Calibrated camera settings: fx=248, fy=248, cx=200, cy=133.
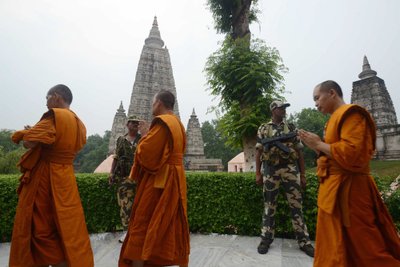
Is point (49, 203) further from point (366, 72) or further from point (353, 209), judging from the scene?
point (366, 72)

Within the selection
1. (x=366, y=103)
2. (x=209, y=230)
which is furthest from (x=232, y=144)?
(x=366, y=103)

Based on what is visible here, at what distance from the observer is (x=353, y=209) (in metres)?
2.07

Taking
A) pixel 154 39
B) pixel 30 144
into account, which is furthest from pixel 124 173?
pixel 154 39

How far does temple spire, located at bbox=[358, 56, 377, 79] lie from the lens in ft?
73.2

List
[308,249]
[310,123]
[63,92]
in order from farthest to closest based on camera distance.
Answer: [310,123], [308,249], [63,92]

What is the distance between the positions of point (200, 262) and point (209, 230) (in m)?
1.33

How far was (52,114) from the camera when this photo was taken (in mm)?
2775

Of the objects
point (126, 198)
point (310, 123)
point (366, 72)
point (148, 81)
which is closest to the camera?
point (126, 198)

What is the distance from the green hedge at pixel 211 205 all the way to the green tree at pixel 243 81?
106 inches

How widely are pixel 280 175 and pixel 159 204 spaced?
2064 millimetres

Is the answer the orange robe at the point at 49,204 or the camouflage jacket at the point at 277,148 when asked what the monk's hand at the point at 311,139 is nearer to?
the camouflage jacket at the point at 277,148

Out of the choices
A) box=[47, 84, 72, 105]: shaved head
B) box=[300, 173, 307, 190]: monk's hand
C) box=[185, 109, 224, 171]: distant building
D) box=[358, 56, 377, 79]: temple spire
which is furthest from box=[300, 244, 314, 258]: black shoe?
Result: box=[358, 56, 377, 79]: temple spire

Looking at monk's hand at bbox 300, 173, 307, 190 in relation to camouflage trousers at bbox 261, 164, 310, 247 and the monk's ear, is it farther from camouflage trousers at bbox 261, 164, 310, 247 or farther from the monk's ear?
the monk's ear

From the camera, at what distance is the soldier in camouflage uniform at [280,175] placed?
368 centimetres
